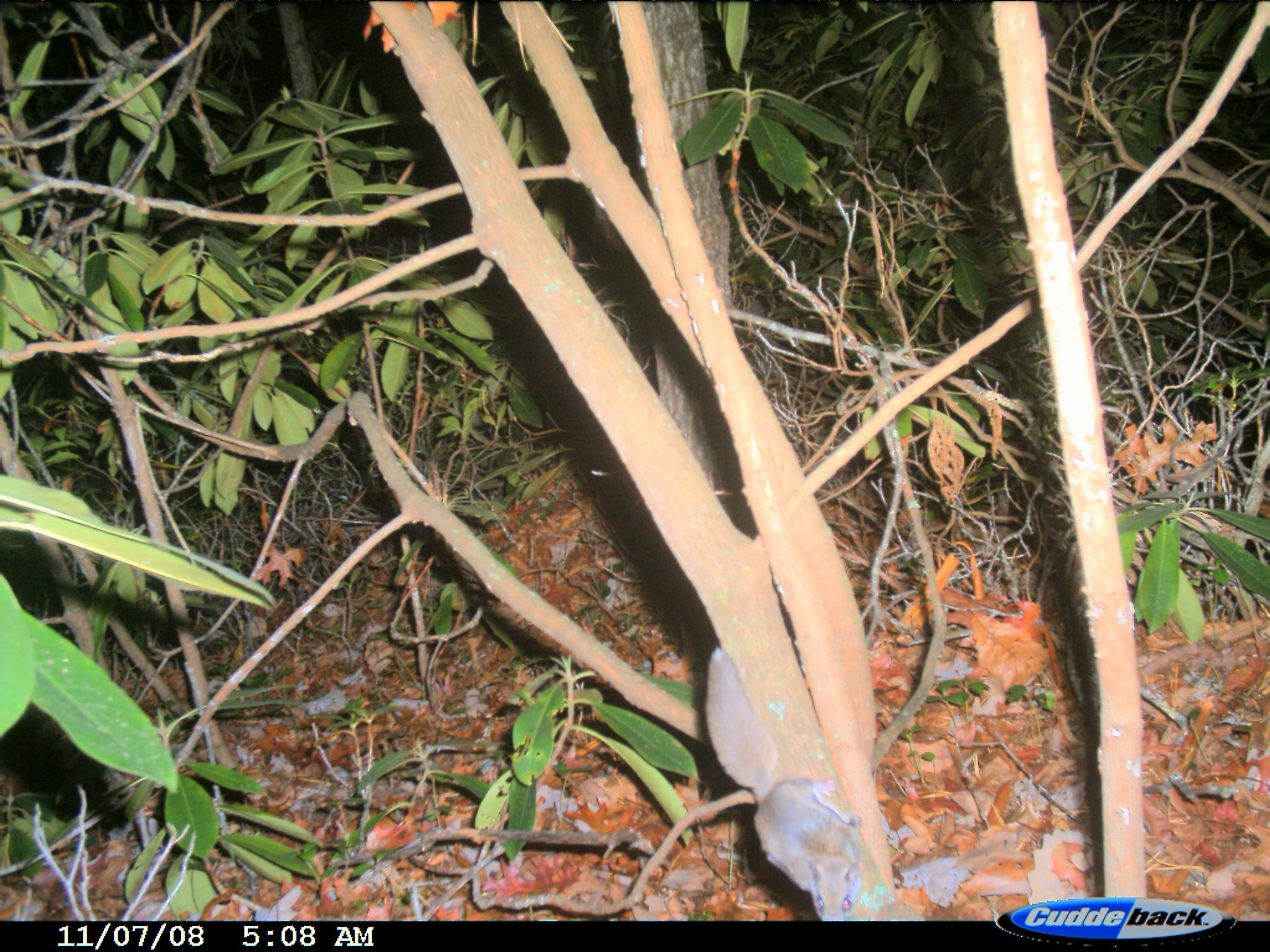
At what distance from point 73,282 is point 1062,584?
2.85 meters

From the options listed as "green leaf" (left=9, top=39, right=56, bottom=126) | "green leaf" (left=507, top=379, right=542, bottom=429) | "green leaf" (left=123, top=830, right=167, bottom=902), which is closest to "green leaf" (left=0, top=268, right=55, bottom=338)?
"green leaf" (left=9, top=39, right=56, bottom=126)

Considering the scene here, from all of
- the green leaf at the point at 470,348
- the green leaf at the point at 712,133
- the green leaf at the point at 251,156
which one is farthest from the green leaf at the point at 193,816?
the green leaf at the point at 712,133

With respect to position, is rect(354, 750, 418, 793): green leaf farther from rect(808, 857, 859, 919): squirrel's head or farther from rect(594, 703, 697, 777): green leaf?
rect(808, 857, 859, 919): squirrel's head

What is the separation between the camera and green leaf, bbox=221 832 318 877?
5.37 feet

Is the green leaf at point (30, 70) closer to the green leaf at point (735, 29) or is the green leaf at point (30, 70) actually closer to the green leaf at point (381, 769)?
the green leaf at point (735, 29)

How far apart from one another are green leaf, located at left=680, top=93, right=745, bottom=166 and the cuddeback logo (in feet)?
4.50

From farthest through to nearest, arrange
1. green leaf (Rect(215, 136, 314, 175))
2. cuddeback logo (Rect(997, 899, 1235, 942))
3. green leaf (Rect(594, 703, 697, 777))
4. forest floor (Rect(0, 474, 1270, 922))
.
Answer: green leaf (Rect(215, 136, 314, 175)) → forest floor (Rect(0, 474, 1270, 922)) → green leaf (Rect(594, 703, 697, 777)) → cuddeback logo (Rect(997, 899, 1235, 942))

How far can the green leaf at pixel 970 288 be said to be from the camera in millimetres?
2033

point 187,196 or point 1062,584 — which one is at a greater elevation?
point 187,196

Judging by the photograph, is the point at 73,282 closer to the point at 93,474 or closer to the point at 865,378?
the point at 93,474

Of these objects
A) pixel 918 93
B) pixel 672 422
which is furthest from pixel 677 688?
Result: pixel 918 93

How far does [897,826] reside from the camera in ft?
5.86

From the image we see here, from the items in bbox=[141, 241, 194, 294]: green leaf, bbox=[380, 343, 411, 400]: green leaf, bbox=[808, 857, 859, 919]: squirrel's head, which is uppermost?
bbox=[141, 241, 194, 294]: green leaf

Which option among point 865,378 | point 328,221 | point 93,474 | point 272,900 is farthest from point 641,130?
point 93,474
